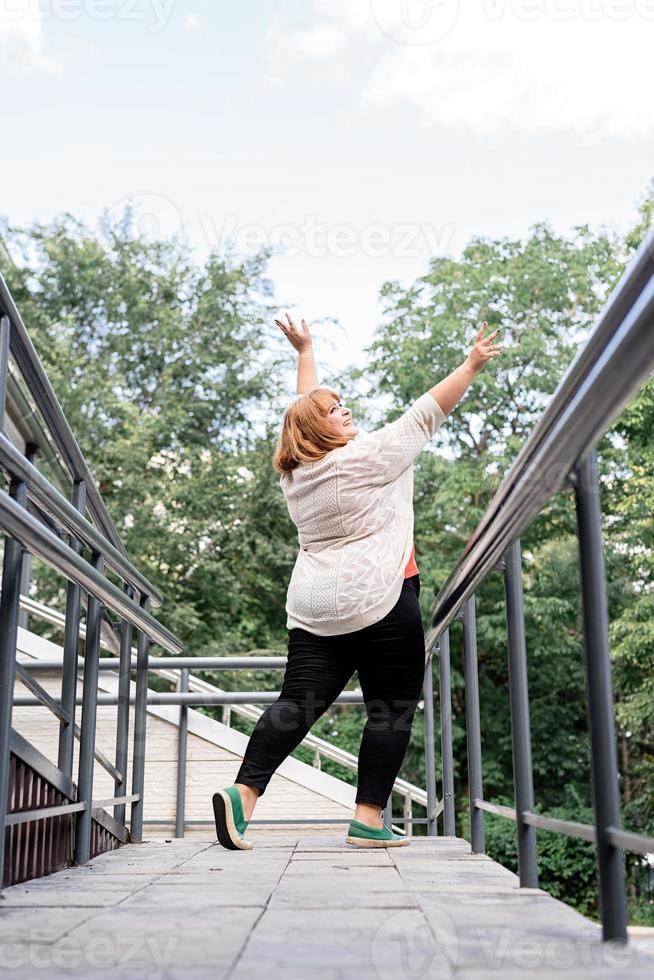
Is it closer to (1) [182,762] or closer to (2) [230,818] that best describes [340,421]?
(2) [230,818]

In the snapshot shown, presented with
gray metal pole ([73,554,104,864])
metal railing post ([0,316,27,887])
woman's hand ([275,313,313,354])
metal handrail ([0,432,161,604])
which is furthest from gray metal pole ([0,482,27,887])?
woman's hand ([275,313,313,354])

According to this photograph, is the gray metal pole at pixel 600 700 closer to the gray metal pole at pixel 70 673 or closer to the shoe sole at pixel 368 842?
the gray metal pole at pixel 70 673

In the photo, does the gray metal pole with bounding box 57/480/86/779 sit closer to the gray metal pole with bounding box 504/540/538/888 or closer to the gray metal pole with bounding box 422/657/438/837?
the gray metal pole with bounding box 504/540/538/888

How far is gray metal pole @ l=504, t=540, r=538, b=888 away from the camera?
1752 millimetres

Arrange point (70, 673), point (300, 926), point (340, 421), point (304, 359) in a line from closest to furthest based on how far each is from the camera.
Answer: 1. point (300, 926)
2. point (70, 673)
3. point (340, 421)
4. point (304, 359)

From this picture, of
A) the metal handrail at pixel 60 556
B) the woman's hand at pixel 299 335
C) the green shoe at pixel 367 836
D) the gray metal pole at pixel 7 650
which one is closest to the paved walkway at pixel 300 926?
the gray metal pole at pixel 7 650

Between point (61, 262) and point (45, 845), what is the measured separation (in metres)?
13.3

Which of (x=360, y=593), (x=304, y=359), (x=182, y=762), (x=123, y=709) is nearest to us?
(x=360, y=593)

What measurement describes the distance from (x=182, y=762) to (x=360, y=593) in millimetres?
2591

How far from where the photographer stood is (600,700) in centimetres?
127

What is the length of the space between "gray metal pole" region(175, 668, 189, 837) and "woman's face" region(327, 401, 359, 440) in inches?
93.5

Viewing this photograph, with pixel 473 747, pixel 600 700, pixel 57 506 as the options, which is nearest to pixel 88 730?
pixel 57 506

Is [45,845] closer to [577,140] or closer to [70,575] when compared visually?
[70,575]

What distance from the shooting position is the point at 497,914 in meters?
1.46
